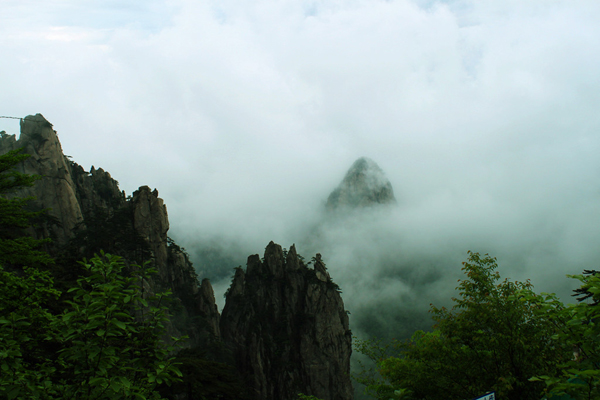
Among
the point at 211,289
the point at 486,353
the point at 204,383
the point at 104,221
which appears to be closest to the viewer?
the point at 486,353

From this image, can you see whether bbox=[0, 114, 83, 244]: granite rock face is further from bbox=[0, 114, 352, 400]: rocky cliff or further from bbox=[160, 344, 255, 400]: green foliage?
bbox=[160, 344, 255, 400]: green foliage

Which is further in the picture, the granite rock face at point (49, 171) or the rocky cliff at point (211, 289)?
the rocky cliff at point (211, 289)

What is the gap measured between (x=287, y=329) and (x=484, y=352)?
58226 millimetres

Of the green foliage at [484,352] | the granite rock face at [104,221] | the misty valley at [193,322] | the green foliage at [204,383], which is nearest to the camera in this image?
the misty valley at [193,322]

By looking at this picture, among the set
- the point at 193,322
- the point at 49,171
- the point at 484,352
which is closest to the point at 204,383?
the point at 484,352

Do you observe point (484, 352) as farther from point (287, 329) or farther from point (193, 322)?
point (287, 329)

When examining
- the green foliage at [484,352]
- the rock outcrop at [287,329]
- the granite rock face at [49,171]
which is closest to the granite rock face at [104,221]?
the granite rock face at [49,171]

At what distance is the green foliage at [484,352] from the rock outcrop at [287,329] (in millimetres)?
52205

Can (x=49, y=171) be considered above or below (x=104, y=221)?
above

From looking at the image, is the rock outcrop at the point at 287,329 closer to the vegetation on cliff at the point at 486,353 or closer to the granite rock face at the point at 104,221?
the granite rock face at the point at 104,221

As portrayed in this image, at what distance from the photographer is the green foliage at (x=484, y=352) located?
1298 centimetres

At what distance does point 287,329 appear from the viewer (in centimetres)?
6800

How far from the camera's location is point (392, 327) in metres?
198

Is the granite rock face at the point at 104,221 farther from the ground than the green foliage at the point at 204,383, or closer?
farther from the ground
